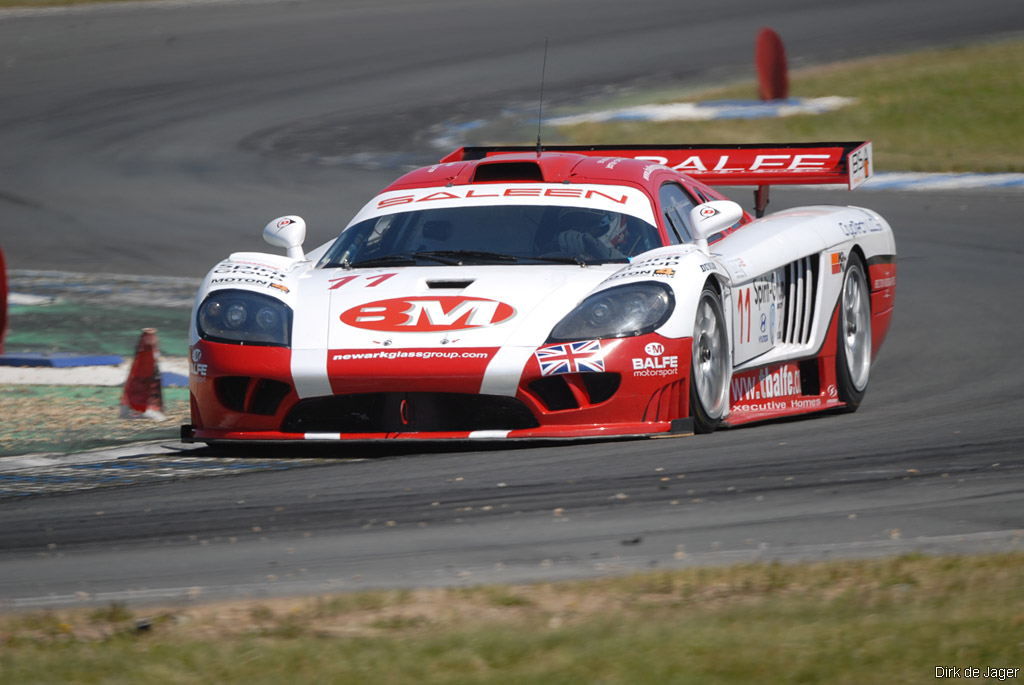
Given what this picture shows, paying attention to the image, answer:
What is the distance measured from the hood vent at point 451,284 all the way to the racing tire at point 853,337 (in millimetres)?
2148

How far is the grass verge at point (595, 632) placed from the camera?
3.41 m

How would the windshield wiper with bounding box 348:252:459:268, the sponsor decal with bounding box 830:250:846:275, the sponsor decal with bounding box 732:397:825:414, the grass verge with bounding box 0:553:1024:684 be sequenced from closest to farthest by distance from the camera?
the grass verge with bounding box 0:553:1024:684
the windshield wiper with bounding box 348:252:459:268
the sponsor decal with bounding box 732:397:825:414
the sponsor decal with bounding box 830:250:846:275

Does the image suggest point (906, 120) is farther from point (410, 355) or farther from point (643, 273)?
point (410, 355)

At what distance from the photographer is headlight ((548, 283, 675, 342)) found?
248 inches

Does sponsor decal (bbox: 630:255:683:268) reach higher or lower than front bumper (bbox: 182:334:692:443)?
higher

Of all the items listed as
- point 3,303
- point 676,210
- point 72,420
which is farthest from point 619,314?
point 3,303

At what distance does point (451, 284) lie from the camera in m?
6.62

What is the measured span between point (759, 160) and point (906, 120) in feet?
33.9

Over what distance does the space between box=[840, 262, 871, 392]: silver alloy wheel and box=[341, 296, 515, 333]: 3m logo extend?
2.34 metres

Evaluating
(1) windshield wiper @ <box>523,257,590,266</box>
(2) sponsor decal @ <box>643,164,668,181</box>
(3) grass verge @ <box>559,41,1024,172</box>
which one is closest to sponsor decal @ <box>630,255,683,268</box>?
(1) windshield wiper @ <box>523,257,590,266</box>

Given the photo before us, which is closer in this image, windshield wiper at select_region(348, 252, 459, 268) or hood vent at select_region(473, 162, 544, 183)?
windshield wiper at select_region(348, 252, 459, 268)

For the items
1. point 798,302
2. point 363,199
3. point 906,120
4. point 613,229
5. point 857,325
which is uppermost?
point 906,120

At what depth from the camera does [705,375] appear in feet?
21.8

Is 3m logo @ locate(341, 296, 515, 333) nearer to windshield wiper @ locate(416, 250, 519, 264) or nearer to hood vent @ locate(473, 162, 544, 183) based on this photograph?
windshield wiper @ locate(416, 250, 519, 264)
